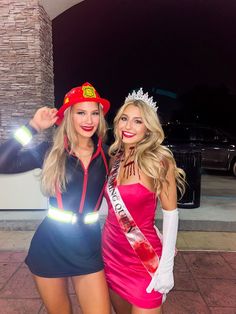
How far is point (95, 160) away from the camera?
7.35 ft

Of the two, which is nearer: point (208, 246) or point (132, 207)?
point (132, 207)

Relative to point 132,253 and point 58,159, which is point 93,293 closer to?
point 132,253

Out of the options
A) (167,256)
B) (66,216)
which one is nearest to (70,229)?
(66,216)

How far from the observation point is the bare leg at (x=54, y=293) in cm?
212

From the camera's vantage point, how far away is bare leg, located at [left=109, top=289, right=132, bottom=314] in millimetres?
2258

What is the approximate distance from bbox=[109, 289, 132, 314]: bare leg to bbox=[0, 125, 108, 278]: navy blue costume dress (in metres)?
0.29

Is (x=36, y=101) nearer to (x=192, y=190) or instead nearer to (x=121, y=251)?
(x=192, y=190)

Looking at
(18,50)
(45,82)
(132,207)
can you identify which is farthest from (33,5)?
(132,207)

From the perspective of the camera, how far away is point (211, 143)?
1200 cm

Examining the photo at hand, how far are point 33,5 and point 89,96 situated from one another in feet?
15.3

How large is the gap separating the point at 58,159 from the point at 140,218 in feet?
2.05

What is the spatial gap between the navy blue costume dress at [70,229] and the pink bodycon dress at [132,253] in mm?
114

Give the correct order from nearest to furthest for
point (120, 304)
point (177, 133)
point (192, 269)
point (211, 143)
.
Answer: point (120, 304) → point (192, 269) → point (211, 143) → point (177, 133)

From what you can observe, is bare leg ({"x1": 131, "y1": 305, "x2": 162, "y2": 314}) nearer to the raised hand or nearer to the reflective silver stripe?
the reflective silver stripe
